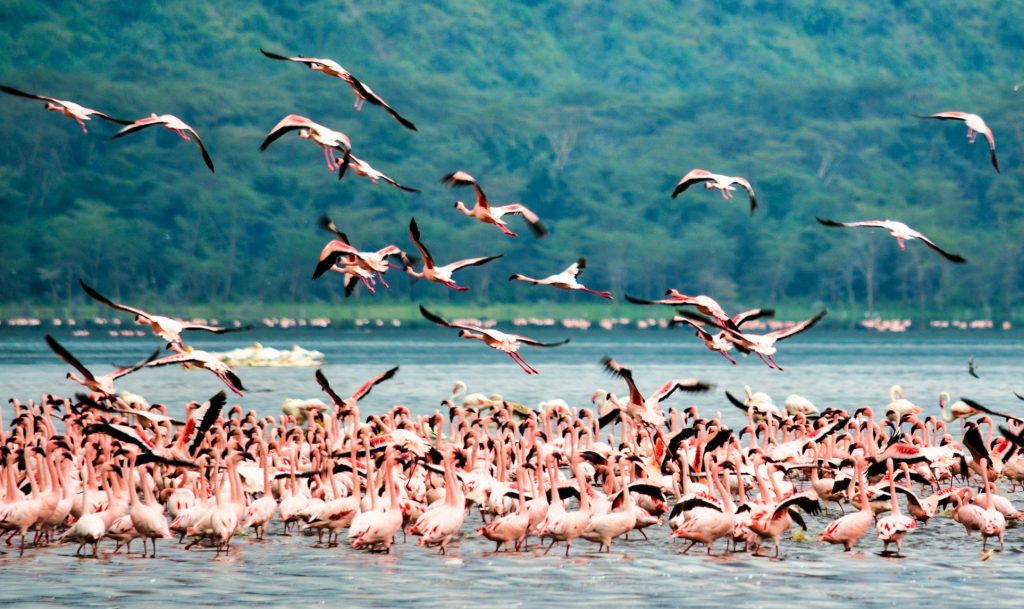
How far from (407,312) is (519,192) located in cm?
1349

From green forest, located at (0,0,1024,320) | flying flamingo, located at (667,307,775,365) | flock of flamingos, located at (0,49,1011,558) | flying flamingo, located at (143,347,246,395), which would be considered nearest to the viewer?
flying flamingo, located at (143,347,246,395)

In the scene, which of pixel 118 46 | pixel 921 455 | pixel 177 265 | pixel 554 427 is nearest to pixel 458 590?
pixel 921 455

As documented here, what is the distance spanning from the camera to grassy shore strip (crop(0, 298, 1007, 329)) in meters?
123

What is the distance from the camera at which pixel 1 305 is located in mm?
124562

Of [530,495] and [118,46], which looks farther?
[118,46]

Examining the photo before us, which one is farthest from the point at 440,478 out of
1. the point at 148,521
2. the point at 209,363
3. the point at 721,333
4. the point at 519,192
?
the point at 519,192

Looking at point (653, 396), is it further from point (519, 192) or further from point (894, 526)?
point (519, 192)

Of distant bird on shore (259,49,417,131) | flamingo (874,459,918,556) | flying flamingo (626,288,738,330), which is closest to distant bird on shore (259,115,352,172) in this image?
distant bird on shore (259,49,417,131)

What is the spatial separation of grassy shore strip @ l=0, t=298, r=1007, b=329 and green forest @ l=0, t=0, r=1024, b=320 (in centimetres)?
47

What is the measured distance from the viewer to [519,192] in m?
139

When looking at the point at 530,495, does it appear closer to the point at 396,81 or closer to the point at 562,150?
the point at 562,150

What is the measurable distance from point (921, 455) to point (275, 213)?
116m

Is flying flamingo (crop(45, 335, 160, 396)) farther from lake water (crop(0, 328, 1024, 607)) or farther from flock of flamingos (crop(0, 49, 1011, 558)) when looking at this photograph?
lake water (crop(0, 328, 1024, 607))

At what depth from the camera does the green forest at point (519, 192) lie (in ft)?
414
